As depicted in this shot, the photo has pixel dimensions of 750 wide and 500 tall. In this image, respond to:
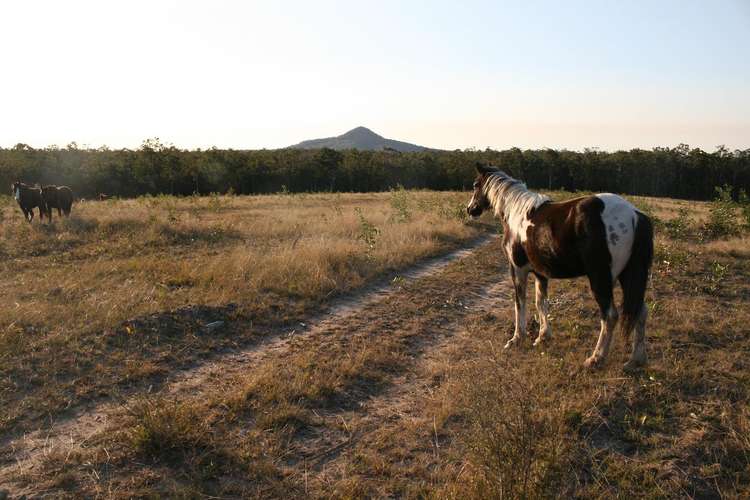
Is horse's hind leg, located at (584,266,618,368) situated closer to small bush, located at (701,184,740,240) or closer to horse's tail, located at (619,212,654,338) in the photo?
horse's tail, located at (619,212,654,338)

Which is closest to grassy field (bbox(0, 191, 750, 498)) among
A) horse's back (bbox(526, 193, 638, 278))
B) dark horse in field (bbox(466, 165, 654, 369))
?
dark horse in field (bbox(466, 165, 654, 369))

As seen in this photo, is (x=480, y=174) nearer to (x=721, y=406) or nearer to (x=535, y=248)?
(x=535, y=248)

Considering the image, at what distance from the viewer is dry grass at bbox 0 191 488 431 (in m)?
5.13

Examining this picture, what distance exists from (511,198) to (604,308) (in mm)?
1961

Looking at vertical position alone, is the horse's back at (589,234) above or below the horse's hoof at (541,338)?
above

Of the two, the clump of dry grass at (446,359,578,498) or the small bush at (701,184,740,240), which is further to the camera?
the small bush at (701,184,740,240)

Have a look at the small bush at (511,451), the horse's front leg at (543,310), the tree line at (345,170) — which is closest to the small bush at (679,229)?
the horse's front leg at (543,310)

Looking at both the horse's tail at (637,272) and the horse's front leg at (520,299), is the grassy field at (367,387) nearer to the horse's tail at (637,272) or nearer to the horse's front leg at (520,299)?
the horse's front leg at (520,299)

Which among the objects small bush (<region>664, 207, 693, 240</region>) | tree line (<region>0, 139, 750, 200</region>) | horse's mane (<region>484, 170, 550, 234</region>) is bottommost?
small bush (<region>664, 207, 693, 240</region>)

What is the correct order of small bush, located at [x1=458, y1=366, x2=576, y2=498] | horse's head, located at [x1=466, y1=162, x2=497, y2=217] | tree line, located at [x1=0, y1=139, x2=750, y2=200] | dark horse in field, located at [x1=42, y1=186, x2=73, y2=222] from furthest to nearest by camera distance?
tree line, located at [x1=0, y1=139, x2=750, y2=200] < dark horse in field, located at [x1=42, y1=186, x2=73, y2=222] < horse's head, located at [x1=466, y1=162, x2=497, y2=217] < small bush, located at [x1=458, y1=366, x2=576, y2=498]

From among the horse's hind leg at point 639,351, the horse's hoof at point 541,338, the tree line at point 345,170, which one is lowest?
the horse's hoof at point 541,338

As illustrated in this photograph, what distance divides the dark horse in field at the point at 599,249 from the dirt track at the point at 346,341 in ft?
4.56

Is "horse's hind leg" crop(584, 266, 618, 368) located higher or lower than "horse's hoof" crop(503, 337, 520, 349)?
higher

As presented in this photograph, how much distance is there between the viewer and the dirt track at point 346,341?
12.2 ft
